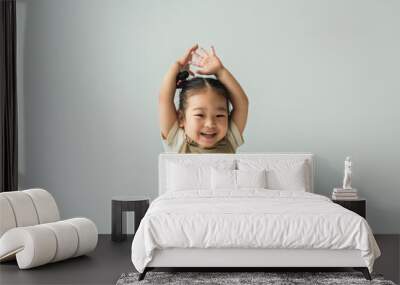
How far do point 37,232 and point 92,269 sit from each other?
54 cm

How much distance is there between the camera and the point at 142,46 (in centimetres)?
708

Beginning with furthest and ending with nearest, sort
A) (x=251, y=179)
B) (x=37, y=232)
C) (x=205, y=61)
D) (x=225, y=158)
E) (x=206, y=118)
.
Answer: (x=205, y=61) < (x=206, y=118) < (x=225, y=158) < (x=251, y=179) < (x=37, y=232)

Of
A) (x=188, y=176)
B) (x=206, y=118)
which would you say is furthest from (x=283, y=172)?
(x=206, y=118)

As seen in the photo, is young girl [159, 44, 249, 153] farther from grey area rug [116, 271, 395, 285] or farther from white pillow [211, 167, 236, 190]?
grey area rug [116, 271, 395, 285]

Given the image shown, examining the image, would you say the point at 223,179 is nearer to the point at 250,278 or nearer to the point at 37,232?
the point at 250,278

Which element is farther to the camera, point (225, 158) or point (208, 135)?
point (208, 135)

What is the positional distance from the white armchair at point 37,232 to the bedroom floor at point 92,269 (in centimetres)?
8

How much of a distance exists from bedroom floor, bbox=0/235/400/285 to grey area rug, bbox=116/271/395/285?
0.67 ft

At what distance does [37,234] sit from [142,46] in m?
2.72

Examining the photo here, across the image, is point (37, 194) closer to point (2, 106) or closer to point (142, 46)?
point (2, 106)

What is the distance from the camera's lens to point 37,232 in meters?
5.17

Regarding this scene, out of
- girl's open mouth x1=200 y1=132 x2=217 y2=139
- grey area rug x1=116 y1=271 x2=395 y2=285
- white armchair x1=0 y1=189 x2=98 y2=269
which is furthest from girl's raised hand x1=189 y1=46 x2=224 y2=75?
grey area rug x1=116 y1=271 x2=395 y2=285

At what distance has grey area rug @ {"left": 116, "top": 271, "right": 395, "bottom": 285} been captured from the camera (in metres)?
4.70

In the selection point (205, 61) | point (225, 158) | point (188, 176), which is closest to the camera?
point (188, 176)
